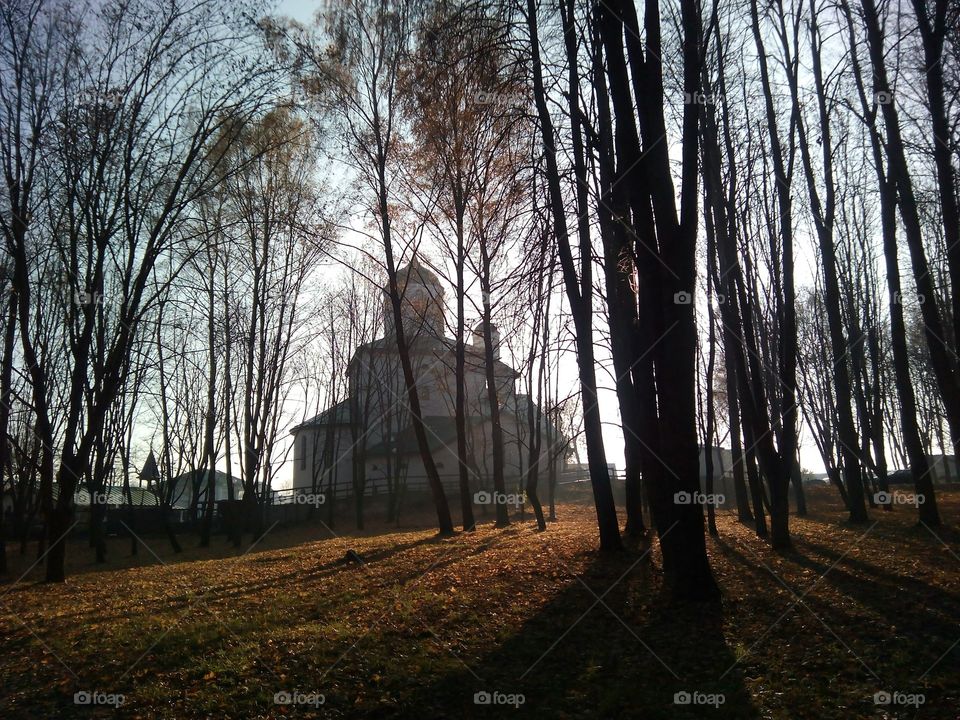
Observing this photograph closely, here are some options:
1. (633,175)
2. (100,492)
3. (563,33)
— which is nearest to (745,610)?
(633,175)

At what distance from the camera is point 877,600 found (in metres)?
7.17

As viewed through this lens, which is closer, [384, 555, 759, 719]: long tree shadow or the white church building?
[384, 555, 759, 719]: long tree shadow

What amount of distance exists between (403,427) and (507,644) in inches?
1428

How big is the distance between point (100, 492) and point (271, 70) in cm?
1600

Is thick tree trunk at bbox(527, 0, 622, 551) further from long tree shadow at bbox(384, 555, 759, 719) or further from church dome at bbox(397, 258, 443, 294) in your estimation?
church dome at bbox(397, 258, 443, 294)

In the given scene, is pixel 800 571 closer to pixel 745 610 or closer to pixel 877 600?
pixel 877 600

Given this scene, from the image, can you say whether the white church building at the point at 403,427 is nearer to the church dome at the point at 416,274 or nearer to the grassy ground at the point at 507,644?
the church dome at the point at 416,274

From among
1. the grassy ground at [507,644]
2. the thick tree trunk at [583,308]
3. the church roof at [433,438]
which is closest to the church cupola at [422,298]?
the thick tree trunk at [583,308]

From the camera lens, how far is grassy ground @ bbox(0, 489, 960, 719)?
16.5 feet

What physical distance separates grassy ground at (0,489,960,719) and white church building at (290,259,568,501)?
51.6 ft

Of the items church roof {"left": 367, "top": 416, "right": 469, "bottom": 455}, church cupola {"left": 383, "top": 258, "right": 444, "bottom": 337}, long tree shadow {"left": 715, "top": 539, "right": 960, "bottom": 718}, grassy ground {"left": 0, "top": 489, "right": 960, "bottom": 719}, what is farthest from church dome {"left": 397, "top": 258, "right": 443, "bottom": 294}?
church roof {"left": 367, "top": 416, "right": 469, "bottom": 455}

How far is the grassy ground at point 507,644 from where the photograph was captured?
503cm

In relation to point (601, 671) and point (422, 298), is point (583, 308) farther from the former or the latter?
point (422, 298)

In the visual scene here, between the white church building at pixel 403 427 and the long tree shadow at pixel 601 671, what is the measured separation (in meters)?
17.1
